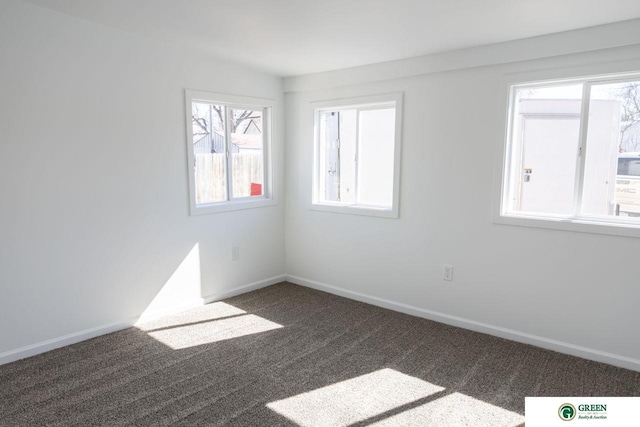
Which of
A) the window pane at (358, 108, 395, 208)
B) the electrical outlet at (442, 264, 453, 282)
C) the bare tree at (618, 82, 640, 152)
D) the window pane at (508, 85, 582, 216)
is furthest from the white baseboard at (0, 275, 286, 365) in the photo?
the bare tree at (618, 82, 640, 152)

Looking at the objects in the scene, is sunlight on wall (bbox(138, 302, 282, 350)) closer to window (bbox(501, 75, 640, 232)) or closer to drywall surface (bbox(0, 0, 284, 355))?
drywall surface (bbox(0, 0, 284, 355))

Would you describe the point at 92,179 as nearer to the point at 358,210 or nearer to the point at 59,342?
the point at 59,342

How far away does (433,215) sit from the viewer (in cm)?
375

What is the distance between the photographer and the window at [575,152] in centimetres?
294

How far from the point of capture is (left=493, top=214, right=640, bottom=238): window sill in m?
2.85

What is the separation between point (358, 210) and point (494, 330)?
1668 mm

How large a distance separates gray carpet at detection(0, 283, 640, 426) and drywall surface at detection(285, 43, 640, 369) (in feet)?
0.81

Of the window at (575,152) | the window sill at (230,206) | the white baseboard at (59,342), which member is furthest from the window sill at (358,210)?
the white baseboard at (59,342)

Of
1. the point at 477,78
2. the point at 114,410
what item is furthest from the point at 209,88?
the point at 114,410

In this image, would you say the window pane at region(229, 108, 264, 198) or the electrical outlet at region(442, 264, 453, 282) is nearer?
the electrical outlet at region(442, 264, 453, 282)

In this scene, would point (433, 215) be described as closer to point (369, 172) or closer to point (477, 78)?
point (369, 172)

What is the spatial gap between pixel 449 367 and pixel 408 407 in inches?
23.8

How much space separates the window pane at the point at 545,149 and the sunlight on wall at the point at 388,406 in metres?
1.64

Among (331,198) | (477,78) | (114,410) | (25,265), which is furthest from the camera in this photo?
(331,198)
